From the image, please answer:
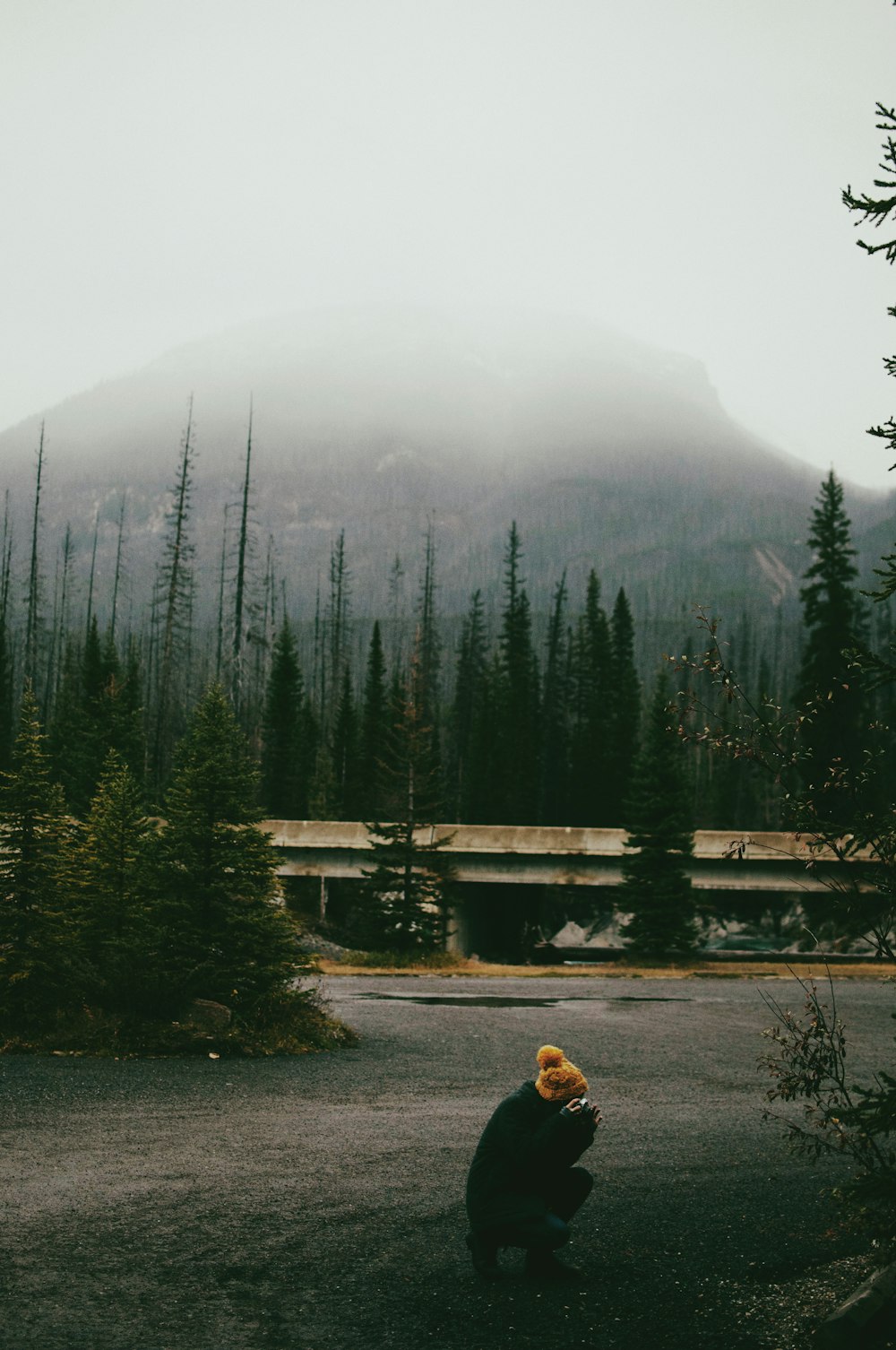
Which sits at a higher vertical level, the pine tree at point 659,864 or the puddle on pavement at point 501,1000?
the pine tree at point 659,864

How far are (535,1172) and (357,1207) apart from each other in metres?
2.66

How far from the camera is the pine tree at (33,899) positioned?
57.9ft

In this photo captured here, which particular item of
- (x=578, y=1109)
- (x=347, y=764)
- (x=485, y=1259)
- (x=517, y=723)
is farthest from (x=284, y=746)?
(x=578, y=1109)

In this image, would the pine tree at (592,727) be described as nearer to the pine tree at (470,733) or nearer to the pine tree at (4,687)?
the pine tree at (470,733)

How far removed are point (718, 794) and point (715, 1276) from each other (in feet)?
286

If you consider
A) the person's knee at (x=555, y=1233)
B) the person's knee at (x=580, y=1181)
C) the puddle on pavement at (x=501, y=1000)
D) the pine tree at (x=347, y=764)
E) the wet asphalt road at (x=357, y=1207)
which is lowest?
the puddle on pavement at (x=501, y=1000)

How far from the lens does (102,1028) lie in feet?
55.9

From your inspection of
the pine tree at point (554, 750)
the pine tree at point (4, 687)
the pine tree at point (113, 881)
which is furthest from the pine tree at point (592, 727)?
the pine tree at point (113, 881)

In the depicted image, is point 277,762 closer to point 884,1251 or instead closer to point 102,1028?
point 102,1028

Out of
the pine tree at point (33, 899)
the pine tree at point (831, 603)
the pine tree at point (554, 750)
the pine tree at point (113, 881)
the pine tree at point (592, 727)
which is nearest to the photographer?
the pine tree at point (33, 899)

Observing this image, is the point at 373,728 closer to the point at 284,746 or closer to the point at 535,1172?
the point at 284,746

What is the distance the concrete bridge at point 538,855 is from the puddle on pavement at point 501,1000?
14.9 metres

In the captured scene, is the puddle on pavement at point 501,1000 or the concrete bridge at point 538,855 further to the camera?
the concrete bridge at point 538,855

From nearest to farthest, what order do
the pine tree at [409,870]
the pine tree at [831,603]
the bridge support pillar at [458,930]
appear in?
the pine tree at [409,870]
the bridge support pillar at [458,930]
the pine tree at [831,603]
